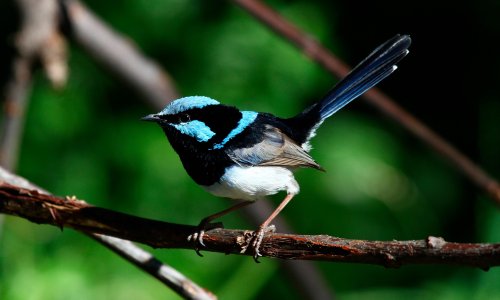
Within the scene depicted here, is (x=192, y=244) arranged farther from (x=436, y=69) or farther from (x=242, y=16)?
(x=436, y=69)

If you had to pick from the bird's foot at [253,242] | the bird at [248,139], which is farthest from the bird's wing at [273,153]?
the bird's foot at [253,242]

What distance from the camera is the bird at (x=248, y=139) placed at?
251cm

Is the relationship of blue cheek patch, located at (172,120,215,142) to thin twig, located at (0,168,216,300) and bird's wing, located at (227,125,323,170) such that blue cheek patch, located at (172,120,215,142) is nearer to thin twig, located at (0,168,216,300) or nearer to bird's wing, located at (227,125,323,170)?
bird's wing, located at (227,125,323,170)

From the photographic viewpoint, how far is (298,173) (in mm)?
4023

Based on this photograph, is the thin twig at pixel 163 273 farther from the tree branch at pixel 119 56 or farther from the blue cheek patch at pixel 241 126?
the tree branch at pixel 119 56

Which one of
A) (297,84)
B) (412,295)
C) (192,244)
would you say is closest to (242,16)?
(297,84)

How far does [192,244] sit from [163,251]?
187cm

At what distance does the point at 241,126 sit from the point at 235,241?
0.77 m

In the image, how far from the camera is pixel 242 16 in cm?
430

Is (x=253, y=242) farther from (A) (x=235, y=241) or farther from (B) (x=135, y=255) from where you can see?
(B) (x=135, y=255)

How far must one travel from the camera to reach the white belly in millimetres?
2537

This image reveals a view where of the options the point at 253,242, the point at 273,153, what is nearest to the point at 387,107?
the point at 273,153

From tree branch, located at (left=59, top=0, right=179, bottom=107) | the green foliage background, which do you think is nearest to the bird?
tree branch, located at (left=59, top=0, right=179, bottom=107)

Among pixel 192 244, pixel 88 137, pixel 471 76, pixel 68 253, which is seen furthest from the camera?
pixel 471 76
